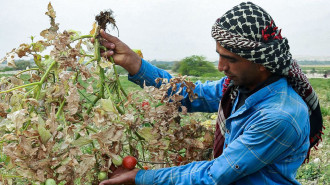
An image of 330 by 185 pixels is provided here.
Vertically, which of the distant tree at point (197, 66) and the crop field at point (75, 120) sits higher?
the crop field at point (75, 120)

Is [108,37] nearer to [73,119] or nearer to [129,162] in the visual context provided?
[73,119]

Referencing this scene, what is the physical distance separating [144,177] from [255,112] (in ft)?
2.19

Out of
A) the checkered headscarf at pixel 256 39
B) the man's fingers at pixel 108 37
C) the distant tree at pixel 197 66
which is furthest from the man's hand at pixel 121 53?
the distant tree at pixel 197 66

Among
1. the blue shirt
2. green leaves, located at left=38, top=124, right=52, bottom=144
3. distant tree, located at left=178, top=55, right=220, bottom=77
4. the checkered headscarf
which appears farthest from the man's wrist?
distant tree, located at left=178, top=55, right=220, bottom=77

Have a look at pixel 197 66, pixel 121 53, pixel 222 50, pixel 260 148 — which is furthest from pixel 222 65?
pixel 197 66

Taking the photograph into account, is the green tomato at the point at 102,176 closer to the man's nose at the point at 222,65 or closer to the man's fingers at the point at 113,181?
the man's fingers at the point at 113,181

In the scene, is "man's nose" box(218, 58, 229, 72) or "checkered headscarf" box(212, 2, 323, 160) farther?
"man's nose" box(218, 58, 229, 72)

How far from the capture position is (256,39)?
1842 mm

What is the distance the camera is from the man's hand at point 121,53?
1.97m

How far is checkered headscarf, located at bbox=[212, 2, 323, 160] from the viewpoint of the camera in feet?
5.83

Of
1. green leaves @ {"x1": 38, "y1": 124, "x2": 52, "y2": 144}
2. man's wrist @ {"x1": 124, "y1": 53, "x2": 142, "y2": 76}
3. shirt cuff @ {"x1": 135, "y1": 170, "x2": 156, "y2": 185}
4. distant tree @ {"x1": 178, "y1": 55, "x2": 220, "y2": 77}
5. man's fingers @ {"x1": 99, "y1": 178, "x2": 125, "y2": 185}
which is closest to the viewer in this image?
green leaves @ {"x1": 38, "y1": 124, "x2": 52, "y2": 144}

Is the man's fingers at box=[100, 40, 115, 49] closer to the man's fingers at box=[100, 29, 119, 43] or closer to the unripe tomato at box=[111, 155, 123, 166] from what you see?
the man's fingers at box=[100, 29, 119, 43]

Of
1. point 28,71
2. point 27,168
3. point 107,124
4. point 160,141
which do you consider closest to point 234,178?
point 160,141

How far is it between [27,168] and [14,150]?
0.09 meters
